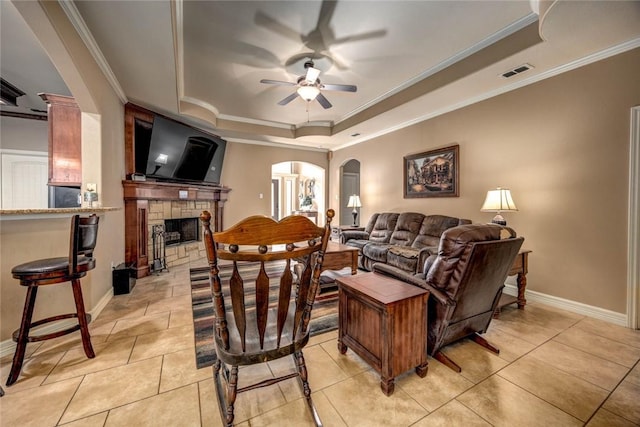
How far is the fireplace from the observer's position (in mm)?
4750

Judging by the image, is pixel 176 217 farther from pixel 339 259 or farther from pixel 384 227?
pixel 384 227

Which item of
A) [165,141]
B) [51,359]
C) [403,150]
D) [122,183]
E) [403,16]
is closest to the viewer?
[51,359]

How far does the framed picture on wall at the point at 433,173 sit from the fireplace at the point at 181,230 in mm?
4351

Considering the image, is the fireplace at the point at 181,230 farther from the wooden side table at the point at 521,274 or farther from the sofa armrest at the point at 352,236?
the wooden side table at the point at 521,274

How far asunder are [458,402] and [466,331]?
0.56 meters

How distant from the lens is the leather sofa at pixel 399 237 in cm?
350

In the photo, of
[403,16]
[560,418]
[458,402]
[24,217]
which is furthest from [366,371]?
[403,16]

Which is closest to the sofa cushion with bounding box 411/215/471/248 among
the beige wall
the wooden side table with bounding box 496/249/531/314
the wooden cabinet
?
the beige wall

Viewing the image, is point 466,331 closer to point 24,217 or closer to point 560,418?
point 560,418

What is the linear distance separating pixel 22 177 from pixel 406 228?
7.05 meters

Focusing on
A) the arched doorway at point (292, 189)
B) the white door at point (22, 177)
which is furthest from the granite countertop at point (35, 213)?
the arched doorway at point (292, 189)

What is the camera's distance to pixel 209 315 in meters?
2.54

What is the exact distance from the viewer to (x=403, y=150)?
477 centimetres

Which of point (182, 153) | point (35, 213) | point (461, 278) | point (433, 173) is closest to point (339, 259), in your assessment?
point (461, 278)
